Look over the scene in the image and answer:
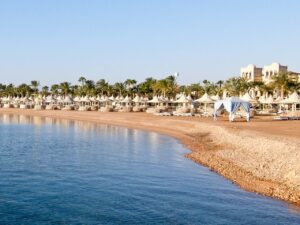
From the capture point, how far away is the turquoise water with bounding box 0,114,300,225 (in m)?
13.7

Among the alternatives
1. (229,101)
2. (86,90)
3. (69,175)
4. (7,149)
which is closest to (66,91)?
(86,90)

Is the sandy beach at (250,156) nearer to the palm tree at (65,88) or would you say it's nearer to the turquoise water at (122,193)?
the turquoise water at (122,193)

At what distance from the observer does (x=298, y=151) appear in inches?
822

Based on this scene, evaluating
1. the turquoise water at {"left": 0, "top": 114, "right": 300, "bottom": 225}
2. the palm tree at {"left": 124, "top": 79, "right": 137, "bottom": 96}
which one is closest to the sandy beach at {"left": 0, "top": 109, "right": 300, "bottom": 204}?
the turquoise water at {"left": 0, "top": 114, "right": 300, "bottom": 225}

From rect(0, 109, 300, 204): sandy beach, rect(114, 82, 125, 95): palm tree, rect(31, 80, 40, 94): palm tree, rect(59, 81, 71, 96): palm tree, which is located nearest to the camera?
rect(0, 109, 300, 204): sandy beach

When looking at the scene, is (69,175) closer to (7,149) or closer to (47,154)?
(47,154)

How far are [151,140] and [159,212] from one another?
894 inches

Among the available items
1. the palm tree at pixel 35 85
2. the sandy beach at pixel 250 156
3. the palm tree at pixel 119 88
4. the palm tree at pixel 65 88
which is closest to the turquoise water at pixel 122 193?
the sandy beach at pixel 250 156

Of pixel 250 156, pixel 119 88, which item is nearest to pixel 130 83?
pixel 119 88

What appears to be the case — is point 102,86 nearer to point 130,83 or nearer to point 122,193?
point 130,83

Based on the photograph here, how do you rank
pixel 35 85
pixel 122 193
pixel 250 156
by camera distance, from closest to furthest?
pixel 122 193, pixel 250 156, pixel 35 85

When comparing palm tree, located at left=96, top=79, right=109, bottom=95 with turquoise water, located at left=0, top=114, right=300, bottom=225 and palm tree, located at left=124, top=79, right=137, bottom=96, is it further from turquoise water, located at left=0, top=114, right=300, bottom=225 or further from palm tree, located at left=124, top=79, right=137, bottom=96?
turquoise water, located at left=0, top=114, right=300, bottom=225

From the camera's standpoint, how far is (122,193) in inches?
661

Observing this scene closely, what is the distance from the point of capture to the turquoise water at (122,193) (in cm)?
1366
